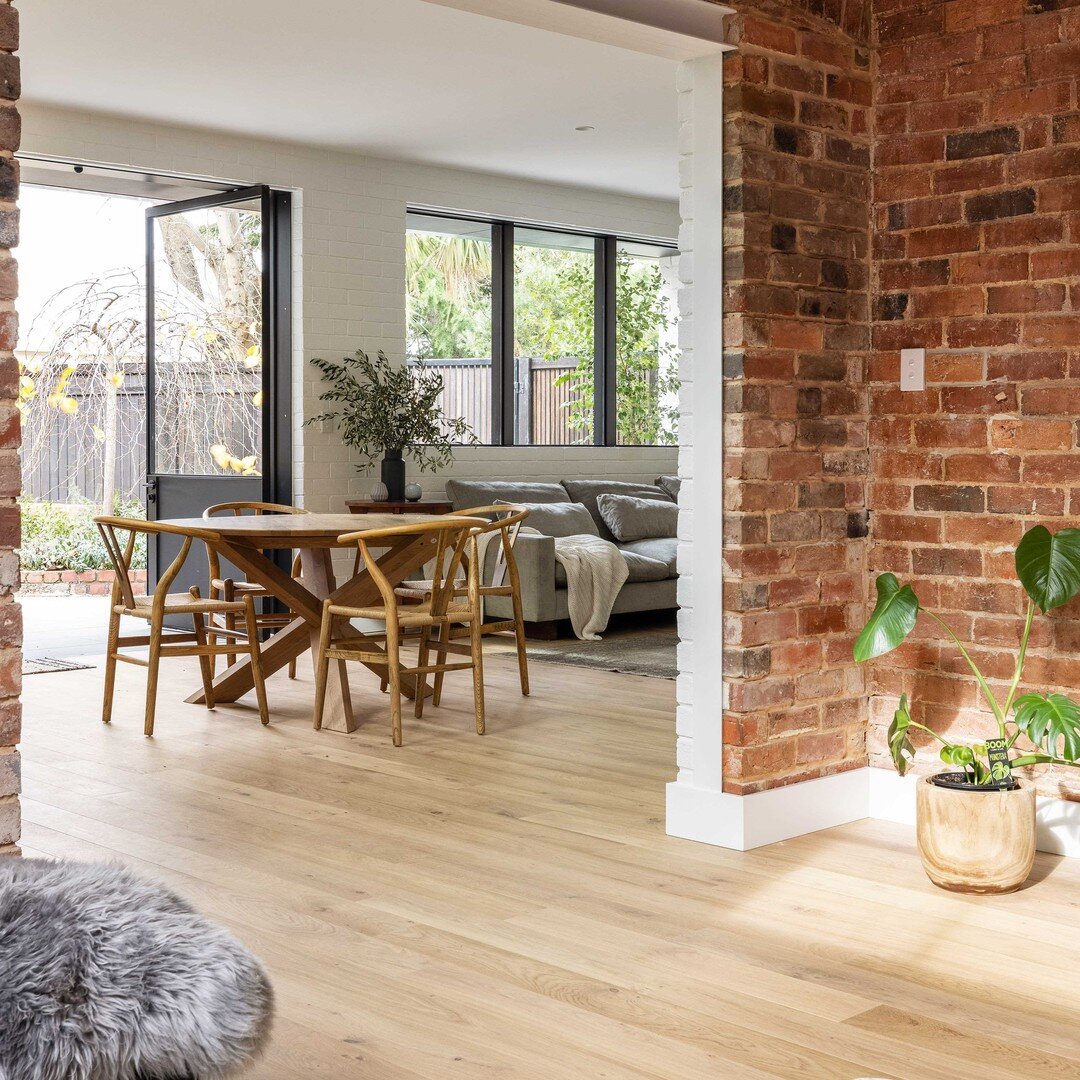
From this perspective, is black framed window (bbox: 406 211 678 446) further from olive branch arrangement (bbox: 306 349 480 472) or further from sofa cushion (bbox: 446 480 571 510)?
sofa cushion (bbox: 446 480 571 510)

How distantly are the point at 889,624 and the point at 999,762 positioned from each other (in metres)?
0.42

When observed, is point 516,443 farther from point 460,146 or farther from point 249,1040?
point 249,1040

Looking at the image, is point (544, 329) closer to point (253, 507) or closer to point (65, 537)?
point (253, 507)

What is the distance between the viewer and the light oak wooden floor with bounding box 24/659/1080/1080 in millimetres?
2418

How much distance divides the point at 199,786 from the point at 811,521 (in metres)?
2.10

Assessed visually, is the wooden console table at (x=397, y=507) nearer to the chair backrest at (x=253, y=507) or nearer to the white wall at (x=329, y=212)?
the white wall at (x=329, y=212)

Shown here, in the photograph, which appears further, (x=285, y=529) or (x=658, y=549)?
(x=658, y=549)

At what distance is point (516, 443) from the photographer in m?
9.23

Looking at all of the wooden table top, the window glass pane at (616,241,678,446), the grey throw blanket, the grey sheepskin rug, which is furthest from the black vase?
the grey sheepskin rug

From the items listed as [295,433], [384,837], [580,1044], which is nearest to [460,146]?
[295,433]

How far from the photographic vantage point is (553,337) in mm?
9523

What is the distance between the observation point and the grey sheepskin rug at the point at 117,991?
1655 mm

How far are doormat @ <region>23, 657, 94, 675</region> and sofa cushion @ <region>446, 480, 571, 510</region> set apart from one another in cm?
232

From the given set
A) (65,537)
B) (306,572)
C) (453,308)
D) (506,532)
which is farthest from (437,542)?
(65,537)
